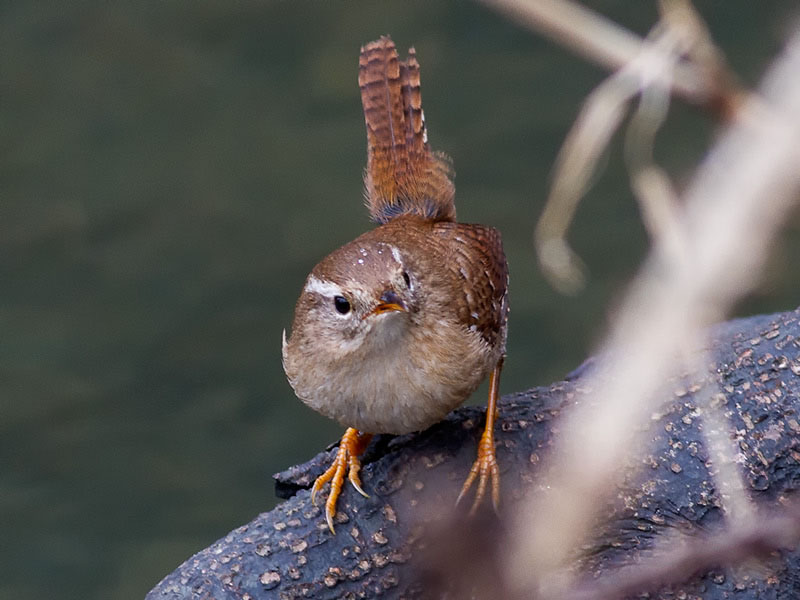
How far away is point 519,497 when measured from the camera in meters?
2.85

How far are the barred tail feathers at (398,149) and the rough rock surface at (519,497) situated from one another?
1012mm

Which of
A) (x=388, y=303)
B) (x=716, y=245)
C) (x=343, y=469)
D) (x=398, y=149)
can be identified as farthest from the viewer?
(x=398, y=149)

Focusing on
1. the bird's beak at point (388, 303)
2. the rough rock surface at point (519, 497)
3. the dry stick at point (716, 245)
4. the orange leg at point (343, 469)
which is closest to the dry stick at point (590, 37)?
the dry stick at point (716, 245)

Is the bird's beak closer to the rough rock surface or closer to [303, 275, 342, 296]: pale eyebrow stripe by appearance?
[303, 275, 342, 296]: pale eyebrow stripe

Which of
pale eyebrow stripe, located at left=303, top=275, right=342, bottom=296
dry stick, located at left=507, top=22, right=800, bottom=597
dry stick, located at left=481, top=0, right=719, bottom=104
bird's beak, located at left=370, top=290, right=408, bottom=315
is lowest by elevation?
dry stick, located at left=507, top=22, right=800, bottom=597

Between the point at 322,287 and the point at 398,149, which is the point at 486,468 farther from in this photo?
the point at 398,149

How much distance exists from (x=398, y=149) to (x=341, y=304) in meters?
1.11

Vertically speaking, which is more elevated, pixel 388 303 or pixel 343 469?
pixel 388 303

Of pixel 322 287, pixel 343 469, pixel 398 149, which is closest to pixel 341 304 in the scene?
pixel 322 287

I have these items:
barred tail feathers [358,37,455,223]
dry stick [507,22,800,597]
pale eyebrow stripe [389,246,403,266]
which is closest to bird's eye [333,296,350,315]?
pale eyebrow stripe [389,246,403,266]

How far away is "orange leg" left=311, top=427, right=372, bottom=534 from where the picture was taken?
9.50ft

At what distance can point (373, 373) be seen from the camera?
2.75 meters

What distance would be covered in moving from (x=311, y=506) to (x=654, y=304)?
2571 millimetres

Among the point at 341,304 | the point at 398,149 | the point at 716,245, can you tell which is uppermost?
→ the point at 398,149
